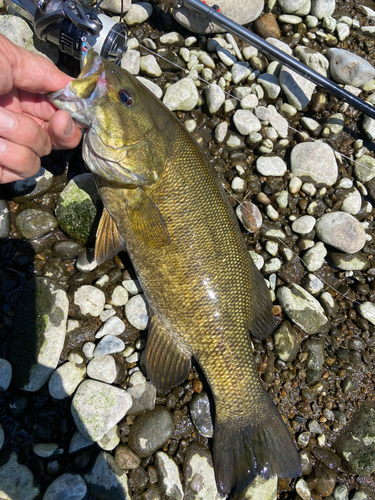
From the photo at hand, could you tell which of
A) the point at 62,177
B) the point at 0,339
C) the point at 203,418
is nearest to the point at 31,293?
the point at 0,339

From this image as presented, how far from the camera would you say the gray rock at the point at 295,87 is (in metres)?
4.00

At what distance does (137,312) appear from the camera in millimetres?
3248

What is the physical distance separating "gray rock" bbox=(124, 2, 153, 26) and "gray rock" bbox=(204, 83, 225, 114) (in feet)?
3.76

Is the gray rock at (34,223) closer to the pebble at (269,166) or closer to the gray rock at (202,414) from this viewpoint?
the gray rock at (202,414)

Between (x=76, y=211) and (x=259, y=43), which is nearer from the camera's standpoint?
(x=76, y=211)

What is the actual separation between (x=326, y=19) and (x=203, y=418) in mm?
5196

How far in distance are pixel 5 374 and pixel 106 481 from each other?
1.27 meters

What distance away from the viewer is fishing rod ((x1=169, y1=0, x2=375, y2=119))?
3.37m

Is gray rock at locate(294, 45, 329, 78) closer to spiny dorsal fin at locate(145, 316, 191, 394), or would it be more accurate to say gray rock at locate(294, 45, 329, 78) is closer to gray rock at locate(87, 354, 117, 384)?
spiny dorsal fin at locate(145, 316, 191, 394)

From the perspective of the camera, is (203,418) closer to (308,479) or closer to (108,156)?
(308,479)

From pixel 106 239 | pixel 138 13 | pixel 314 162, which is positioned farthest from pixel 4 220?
pixel 314 162

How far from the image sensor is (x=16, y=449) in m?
2.81

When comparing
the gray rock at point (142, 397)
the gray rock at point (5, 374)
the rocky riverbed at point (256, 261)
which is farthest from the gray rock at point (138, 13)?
the gray rock at point (142, 397)

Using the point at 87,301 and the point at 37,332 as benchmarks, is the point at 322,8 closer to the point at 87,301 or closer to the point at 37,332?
the point at 87,301
